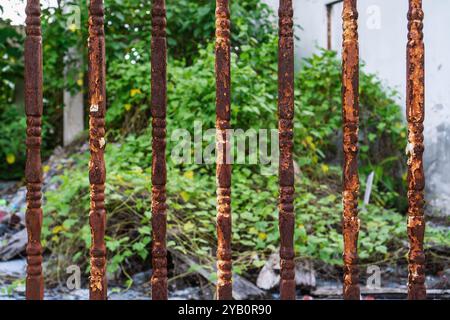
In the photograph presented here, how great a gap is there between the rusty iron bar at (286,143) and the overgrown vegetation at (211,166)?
1.69 metres

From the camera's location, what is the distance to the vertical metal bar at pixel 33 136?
1.61 metres

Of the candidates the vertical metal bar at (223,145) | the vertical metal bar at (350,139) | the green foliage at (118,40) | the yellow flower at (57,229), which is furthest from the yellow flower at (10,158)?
the vertical metal bar at (350,139)

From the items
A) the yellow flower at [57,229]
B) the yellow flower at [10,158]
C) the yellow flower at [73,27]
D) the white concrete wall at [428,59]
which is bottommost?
the yellow flower at [57,229]

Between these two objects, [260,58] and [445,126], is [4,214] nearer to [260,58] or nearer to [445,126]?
[260,58]

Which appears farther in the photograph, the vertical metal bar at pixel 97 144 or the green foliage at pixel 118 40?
the green foliage at pixel 118 40

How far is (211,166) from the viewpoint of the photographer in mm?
4918

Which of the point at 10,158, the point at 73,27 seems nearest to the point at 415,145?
the point at 73,27

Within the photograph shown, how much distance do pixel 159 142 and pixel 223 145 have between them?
163 mm

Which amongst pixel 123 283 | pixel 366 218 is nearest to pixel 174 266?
pixel 123 283

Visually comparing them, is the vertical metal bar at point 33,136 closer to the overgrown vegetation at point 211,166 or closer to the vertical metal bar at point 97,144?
the vertical metal bar at point 97,144

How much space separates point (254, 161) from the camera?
477 cm

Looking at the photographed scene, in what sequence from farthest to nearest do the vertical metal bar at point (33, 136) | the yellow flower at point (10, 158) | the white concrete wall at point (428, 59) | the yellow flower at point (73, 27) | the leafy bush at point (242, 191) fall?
the yellow flower at point (10, 158), the yellow flower at point (73, 27), the white concrete wall at point (428, 59), the leafy bush at point (242, 191), the vertical metal bar at point (33, 136)

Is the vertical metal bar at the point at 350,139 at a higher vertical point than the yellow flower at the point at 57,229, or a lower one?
higher
